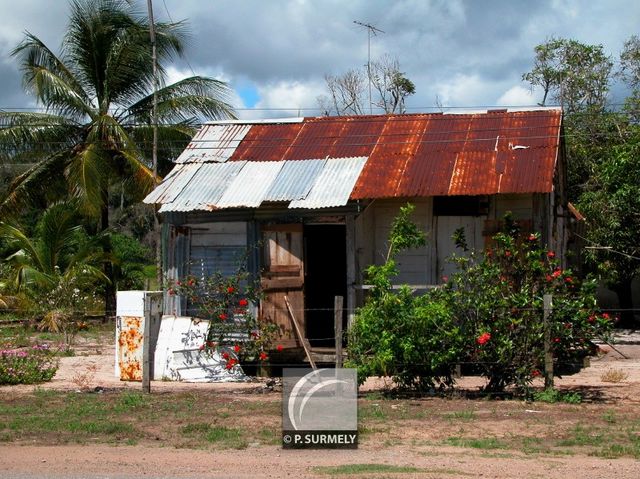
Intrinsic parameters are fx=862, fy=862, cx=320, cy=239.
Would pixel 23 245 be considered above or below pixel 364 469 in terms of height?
above

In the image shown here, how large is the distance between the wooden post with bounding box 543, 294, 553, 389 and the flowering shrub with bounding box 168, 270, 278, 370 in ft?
13.2

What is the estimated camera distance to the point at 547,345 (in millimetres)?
10836

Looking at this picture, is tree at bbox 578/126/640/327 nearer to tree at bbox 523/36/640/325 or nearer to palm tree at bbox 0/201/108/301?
tree at bbox 523/36/640/325

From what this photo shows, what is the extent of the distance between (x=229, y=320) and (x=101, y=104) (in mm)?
11895

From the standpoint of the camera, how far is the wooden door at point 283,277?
1402cm

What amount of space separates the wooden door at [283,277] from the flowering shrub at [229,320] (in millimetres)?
494

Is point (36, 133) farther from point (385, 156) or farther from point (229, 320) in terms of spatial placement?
point (229, 320)

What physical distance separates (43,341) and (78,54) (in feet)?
26.2

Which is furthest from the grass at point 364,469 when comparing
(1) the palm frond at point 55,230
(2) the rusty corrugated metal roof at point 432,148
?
(1) the palm frond at point 55,230

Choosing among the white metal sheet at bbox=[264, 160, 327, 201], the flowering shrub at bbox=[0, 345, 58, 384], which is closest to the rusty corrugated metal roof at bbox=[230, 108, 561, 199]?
the white metal sheet at bbox=[264, 160, 327, 201]

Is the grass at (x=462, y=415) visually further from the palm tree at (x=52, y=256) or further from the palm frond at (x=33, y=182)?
the palm frond at (x=33, y=182)

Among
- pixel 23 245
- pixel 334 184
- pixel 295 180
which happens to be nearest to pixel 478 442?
pixel 334 184

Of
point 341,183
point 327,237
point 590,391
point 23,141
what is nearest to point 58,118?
point 23,141

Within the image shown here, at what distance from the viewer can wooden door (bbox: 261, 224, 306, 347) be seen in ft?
46.0
